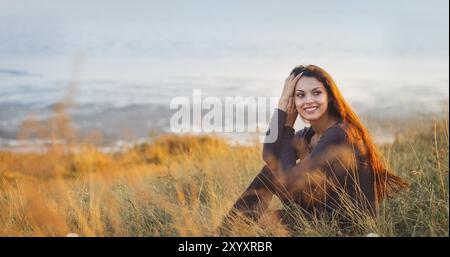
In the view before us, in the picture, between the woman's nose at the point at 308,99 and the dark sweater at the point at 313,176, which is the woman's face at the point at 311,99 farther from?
the dark sweater at the point at 313,176

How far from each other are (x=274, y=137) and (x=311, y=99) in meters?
0.29

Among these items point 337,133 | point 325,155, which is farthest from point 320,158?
point 337,133

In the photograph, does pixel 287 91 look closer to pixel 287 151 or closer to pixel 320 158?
pixel 287 151

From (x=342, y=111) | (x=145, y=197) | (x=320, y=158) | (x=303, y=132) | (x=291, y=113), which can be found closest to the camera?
(x=320, y=158)

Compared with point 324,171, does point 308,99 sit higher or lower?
A: higher

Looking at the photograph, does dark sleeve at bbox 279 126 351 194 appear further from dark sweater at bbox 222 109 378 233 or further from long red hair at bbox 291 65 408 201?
long red hair at bbox 291 65 408 201

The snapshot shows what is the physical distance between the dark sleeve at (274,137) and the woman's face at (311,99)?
0.12 m

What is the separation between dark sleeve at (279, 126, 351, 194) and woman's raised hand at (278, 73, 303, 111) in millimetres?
314

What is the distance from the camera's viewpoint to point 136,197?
378 centimetres

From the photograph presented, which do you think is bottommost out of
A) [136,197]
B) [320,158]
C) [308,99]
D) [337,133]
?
[136,197]

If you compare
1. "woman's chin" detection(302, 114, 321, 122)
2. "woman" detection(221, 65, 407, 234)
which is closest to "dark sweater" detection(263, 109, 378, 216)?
"woman" detection(221, 65, 407, 234)

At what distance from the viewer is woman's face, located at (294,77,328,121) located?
296 centimetres

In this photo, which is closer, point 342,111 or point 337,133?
point 337,133
